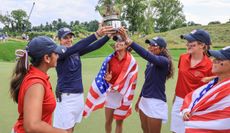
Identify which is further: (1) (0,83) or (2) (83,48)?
(1) (0,83)

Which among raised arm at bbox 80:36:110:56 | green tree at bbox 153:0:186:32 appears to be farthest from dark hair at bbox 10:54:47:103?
green tree at bbox 153:0:186:32

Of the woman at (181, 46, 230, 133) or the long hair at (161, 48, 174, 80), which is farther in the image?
the long hair at (161, 48, 174, 80)

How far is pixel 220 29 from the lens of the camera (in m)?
40.6

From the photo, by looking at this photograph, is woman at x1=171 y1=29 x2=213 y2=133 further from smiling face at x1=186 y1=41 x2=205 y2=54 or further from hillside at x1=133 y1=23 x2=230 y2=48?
hillside at x1=133 y1=23 x2=230 y2=48

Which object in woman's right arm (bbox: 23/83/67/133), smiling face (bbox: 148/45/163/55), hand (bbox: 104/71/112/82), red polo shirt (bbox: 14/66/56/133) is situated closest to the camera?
woman's right arm (bbox: 23/83/67/133)

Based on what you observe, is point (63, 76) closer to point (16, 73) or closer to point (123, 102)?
point (123, 102)

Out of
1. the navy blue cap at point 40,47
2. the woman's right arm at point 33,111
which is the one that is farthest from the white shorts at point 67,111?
the woman's right arm at point 33,111

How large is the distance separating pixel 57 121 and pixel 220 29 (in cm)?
3768

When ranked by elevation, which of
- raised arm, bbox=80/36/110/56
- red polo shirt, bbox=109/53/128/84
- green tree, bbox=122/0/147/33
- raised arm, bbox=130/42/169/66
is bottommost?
red polo shirt, bbox=109/53/128/84

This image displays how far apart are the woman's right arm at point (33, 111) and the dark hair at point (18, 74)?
0.29 meters

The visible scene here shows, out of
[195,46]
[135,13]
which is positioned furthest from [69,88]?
[135,13]

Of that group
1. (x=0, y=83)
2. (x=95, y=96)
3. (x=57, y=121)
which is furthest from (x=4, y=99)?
(x=57, y=121)

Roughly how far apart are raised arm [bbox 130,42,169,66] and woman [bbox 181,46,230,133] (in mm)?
1324

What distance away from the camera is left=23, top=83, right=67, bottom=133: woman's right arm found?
2.76 metres
